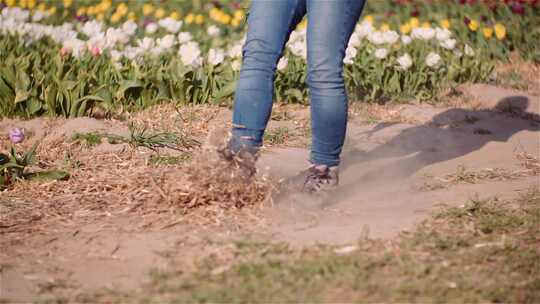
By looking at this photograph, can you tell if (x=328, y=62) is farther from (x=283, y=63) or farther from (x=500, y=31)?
(x=500, y=31)

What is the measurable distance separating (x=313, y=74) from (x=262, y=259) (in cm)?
91

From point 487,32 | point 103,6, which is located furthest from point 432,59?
point 103,6

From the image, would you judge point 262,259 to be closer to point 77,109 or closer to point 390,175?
point 390,175

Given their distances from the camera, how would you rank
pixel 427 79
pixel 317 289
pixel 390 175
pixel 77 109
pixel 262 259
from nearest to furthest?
pixel 317 289 < pixel 262 259 < pixel 390 175 < pixel 77 109 < pixel 427 79

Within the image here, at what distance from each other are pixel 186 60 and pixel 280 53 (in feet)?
6.55

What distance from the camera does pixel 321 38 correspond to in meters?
3.18

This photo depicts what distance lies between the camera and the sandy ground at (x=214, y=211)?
8.92 feet

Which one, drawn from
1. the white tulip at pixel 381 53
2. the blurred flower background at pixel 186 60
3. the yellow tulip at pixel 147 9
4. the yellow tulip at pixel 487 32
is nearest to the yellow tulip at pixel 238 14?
the blurred flower background at pixel 186 60

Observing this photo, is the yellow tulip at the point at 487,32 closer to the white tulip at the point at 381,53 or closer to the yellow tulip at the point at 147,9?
the white tulip at the point at 381,53

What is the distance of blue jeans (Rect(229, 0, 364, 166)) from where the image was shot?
3.17 m

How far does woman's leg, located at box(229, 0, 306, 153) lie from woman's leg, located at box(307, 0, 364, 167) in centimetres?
11

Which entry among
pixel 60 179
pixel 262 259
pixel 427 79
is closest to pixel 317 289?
pixel 262 259

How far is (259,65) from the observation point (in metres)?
3.23

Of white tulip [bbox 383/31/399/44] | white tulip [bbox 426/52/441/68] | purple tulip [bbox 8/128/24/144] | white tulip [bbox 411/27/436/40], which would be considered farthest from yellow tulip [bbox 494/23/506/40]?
purple tulip [bbox 8/128/24/144]
